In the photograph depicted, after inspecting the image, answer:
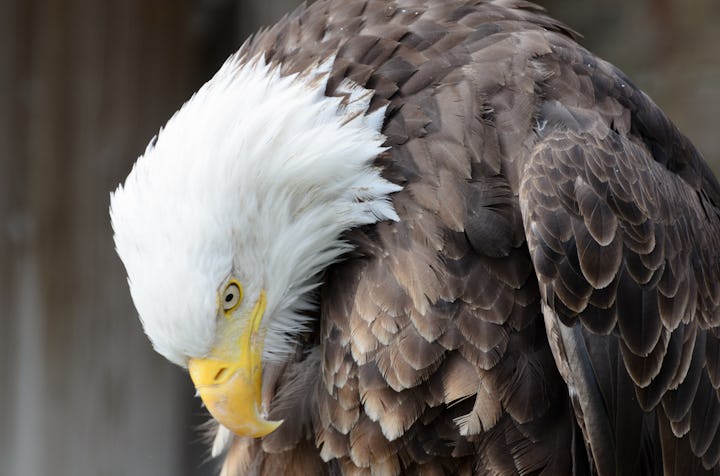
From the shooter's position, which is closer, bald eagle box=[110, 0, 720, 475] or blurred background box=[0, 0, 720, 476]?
bald eagle box=[110, 0, 720, 475]

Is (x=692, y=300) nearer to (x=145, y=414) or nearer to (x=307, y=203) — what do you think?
(x=307, y=203)

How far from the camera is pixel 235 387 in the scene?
2521 millimetres

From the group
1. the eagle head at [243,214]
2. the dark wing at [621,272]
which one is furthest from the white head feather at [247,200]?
the dark wing at [621,272]

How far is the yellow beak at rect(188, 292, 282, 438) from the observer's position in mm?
2518

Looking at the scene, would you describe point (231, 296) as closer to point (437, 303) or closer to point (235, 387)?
point (235, 387)

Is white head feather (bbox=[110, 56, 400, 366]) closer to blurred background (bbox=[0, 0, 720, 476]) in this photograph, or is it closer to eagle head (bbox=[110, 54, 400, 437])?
eagle head (bbox=[110, 54, 400, 437])

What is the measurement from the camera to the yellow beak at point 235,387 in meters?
2.52

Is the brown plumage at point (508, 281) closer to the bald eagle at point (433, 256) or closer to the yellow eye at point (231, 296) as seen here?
the bald eagle at point (433, 256)

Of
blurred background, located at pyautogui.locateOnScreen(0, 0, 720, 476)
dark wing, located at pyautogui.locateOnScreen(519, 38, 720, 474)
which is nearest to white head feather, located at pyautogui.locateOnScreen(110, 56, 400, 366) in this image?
dark wing, located at pyautogui.locateOnScreen(519, 38, 720, 474)

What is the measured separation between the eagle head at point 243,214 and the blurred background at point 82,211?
1.79 metres

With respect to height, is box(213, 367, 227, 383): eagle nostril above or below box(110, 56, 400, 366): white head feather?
below

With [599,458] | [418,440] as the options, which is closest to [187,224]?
[418,440]

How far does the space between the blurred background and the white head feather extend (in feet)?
5.85

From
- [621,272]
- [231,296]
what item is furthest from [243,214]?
[621,272]
